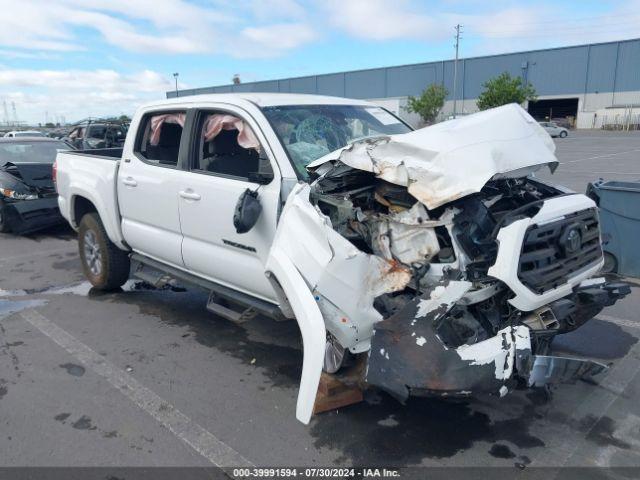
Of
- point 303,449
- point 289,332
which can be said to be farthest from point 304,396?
point 289,332

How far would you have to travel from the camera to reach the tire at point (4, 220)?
8930mm

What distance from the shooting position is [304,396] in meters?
2.85

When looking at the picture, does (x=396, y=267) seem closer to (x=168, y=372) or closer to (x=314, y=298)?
(x=314, y=298)

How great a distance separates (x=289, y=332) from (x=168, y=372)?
3.88ft

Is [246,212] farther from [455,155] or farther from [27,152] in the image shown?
[27,152]

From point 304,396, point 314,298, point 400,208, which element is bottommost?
point 304,396

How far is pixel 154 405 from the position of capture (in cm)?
366

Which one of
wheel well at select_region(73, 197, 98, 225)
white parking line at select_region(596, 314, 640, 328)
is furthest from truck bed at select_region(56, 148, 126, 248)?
white parking line at select_region(596, 314, 640, 328)

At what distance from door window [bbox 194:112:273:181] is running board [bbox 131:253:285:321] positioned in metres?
0.92

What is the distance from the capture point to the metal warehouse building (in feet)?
176

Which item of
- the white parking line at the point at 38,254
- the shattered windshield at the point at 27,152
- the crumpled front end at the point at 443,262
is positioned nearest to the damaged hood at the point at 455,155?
the crumpled front end at the point at 443,262

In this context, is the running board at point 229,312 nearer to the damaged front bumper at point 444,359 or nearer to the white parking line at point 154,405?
the white parking line at point 154,405

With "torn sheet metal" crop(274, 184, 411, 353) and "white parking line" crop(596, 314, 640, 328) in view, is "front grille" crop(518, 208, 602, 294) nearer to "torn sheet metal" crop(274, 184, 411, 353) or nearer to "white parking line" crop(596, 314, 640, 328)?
"torn sheet metal" crop(274, 184, 411, 353)

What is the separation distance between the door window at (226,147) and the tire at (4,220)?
614 centimetres
